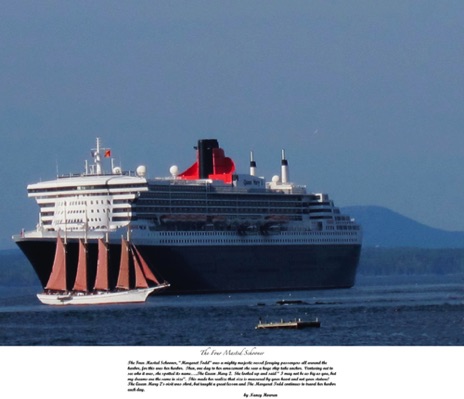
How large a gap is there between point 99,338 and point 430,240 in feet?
429

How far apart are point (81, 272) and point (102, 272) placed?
778mm

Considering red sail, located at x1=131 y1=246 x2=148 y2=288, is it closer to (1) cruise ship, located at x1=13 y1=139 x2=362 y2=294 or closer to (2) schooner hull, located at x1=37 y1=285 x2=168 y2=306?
(2) schooner hull, located at x1=37 y1=285 x2=168 y2=306

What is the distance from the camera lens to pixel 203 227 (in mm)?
74125

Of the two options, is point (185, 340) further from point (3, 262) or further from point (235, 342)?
point (3, 262)

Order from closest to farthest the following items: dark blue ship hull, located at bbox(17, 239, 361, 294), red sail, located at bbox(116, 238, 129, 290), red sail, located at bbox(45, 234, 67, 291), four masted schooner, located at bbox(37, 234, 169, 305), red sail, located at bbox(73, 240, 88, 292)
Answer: four masted schooner, located at bbox(37, 234, 169, 305), red sail, located at bbox(116, 238, 129, 290), red sail, located at bbox(73, 240, 88, 292), red sail, located at bbox(45, 234, 67, 291), dark blue ship hull, located at bbox(17, 239, 361, 294)

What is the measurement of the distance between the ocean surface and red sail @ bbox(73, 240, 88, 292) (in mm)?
1768

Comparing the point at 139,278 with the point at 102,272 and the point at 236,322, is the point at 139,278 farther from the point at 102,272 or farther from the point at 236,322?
the point at 236,322

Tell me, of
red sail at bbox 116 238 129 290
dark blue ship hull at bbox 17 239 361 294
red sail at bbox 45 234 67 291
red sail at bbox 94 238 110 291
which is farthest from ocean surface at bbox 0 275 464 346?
dark blue ship hull at bbox 17 239 361 294

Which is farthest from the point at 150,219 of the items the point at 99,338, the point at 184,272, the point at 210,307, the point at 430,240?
the point at 430,240

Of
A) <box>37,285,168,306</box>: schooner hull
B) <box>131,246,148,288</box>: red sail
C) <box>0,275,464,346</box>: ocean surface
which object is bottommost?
→ <box>0,275,464,346</box>: ocean surface

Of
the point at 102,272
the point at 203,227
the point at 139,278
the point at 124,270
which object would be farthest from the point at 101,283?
the point at 203,227

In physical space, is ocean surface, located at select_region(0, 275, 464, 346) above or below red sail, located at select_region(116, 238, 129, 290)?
below

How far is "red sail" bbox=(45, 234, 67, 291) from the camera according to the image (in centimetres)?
6212

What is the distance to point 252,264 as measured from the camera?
75.6 metres
